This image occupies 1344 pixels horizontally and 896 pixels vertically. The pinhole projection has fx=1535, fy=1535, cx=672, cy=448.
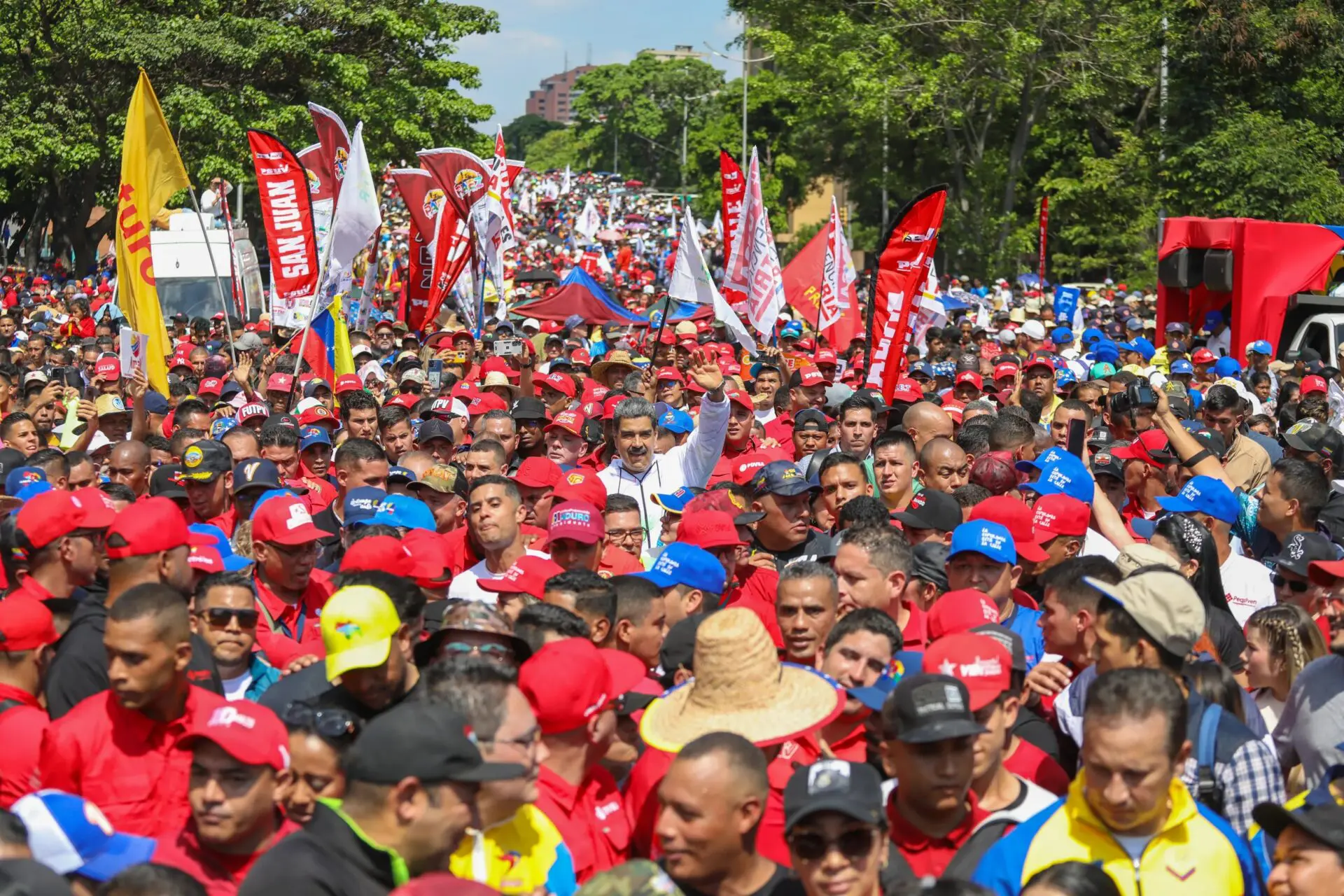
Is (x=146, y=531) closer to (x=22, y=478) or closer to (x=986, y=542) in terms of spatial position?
(x=22, y=478)

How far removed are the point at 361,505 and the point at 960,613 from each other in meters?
3.44

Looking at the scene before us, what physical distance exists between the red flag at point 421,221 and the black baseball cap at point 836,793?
13920mm

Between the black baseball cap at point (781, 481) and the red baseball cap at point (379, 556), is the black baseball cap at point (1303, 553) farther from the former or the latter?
the red baseball cap at point (379, 556)

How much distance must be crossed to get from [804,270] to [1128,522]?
12.4 m

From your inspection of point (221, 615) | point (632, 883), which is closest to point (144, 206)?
point (221, 615)

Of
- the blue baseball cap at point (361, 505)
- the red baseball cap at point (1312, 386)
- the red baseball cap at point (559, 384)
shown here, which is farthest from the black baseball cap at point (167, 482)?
the red baseball cap at point (1312, 386)

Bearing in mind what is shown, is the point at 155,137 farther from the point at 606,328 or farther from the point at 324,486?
the point at 606,328

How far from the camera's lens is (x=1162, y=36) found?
102 ft

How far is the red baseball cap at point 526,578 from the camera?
19.9 feet

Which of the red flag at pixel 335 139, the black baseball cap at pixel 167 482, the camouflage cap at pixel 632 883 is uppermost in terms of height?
the red flag at pixel 335 139

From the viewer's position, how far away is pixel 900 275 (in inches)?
436

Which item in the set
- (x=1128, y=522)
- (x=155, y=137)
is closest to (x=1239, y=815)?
(x=1128, y=522)

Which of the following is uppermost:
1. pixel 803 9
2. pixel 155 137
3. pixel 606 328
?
pixel 803 9

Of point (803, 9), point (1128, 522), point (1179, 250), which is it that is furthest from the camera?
point (803, 9)
